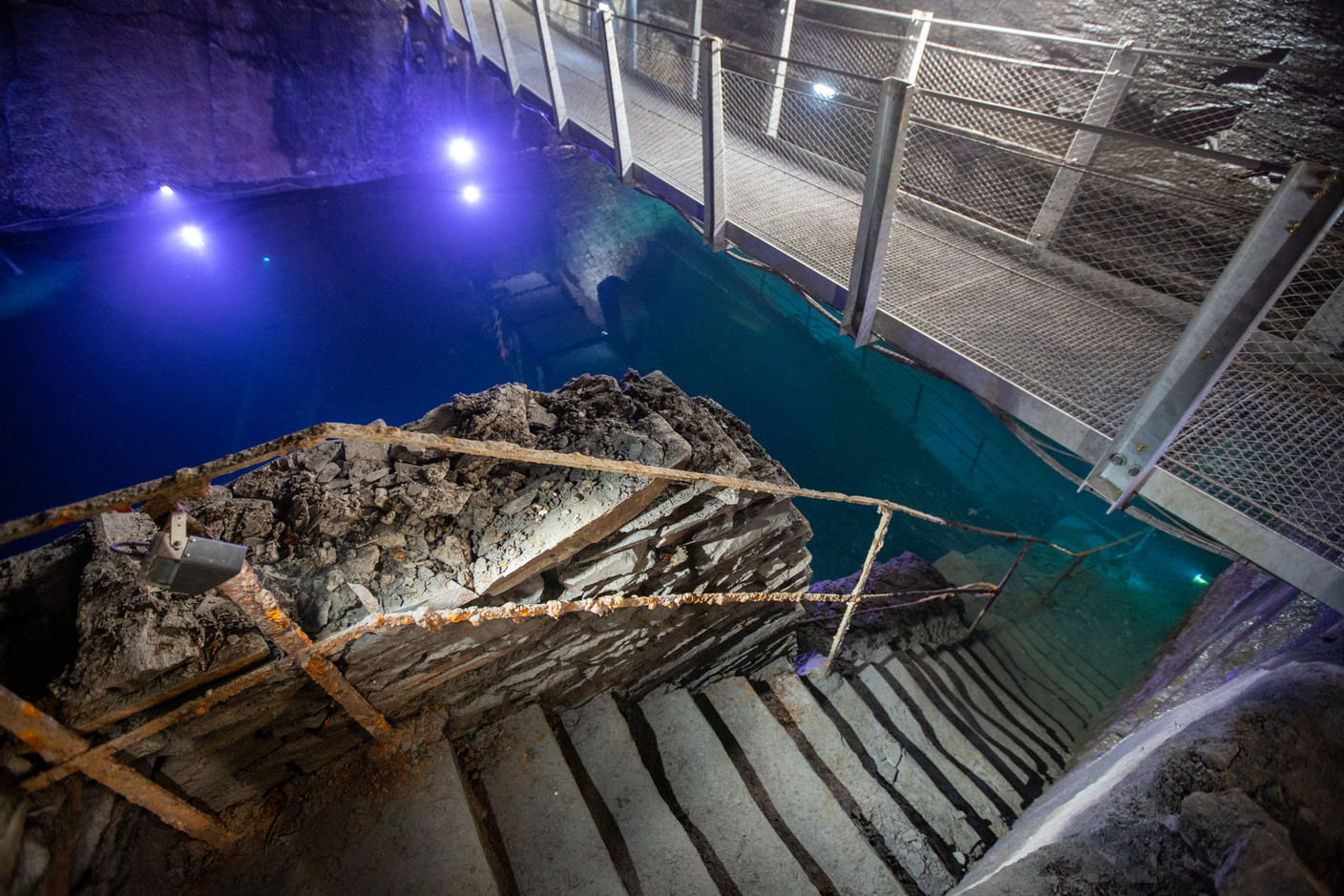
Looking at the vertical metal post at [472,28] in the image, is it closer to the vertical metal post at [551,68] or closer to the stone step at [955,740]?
the vertical metal post at [551,68]

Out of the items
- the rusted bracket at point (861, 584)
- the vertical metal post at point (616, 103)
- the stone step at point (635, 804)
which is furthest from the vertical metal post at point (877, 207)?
the stone step at point (635, 804)

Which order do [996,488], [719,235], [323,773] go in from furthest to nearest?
[996,488]
[719,235]
[323,773]

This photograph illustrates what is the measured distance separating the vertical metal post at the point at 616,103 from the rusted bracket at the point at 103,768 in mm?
5655

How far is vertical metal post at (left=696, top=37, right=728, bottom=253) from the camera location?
390cm

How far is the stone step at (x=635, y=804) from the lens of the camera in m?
2.47

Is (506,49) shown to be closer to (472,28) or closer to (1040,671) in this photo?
(472,28)

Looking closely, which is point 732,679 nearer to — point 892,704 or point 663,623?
point 663,623

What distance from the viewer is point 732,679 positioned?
11.4ft

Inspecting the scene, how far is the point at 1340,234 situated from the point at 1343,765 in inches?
145

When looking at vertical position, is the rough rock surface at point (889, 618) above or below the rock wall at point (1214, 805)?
below

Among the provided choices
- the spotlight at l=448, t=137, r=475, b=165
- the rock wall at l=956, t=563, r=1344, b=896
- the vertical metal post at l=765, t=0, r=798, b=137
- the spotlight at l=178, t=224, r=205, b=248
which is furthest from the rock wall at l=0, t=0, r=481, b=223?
the rock wall at l=956, t=563, r=1344, b=896

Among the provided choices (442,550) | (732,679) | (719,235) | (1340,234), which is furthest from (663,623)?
(1340,234)

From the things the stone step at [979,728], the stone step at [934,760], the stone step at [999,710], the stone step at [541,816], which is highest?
the stone step at [541,816]

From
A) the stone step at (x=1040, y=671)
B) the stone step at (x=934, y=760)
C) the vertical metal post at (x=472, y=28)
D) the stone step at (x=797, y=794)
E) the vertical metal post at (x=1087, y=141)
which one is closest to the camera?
the stone step at (x=797, y=794)
